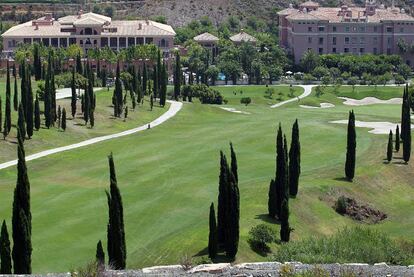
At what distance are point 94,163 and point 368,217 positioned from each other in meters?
25.8

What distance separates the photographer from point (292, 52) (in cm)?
19400

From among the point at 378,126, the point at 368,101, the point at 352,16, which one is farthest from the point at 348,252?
the point at 352,16

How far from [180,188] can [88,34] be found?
11937 cm

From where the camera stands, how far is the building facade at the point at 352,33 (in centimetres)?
19162

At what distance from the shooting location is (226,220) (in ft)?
164

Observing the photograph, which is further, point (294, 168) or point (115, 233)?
point (294, 168)

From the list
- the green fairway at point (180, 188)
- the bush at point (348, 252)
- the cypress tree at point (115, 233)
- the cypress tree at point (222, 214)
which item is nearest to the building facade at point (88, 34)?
the green fairway at point (180, 188)

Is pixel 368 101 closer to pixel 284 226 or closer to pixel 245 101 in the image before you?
pixel 245 101

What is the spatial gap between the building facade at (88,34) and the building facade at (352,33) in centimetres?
2901

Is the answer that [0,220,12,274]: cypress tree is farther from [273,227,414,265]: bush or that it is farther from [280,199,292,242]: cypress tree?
[280,199,292,242]: cypress tree

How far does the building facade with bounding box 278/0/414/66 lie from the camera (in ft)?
629

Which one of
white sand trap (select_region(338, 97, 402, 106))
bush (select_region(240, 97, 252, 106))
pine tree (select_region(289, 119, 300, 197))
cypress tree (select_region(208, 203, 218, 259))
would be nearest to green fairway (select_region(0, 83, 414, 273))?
pine tree (select_region(289, 119, 300, 197))

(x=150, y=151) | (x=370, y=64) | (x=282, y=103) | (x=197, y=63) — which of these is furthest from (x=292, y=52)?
(x=150, y=151)

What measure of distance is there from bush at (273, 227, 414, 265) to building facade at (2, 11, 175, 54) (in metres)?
138
